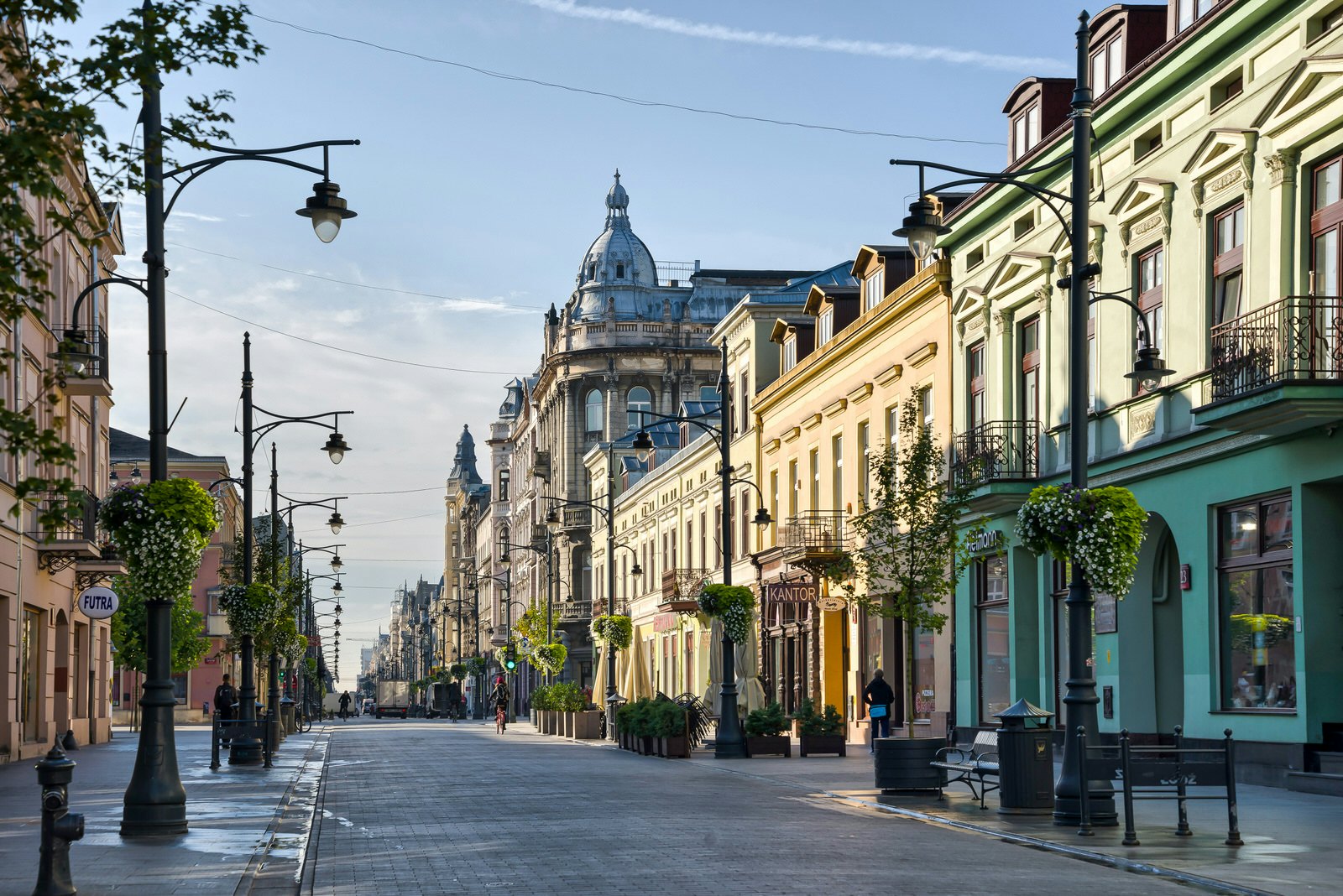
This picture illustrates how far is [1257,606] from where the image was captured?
75.2 feet

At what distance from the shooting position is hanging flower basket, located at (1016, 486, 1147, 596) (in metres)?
17.1

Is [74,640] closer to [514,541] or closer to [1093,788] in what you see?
[1093,788]

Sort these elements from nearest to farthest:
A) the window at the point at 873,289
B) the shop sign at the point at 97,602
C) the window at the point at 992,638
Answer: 1. the window at the point at 992,638
2. the shop sign at the point at 97,602
3. the window at the point at 873,289

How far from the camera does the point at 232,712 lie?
3862cm

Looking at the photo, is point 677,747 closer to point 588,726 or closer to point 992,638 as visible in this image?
point 992,638

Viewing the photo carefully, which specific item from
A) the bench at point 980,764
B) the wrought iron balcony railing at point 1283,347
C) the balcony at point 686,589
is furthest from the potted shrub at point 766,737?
the balcony at point 686,589

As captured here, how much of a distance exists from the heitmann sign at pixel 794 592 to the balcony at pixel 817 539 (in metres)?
1.50

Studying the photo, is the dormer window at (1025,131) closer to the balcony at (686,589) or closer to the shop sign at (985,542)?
the shop sign at (985,542)

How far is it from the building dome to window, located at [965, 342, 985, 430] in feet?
201

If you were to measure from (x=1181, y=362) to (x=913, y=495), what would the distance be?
4185 millimetres

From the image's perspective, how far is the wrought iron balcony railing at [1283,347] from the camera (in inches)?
783

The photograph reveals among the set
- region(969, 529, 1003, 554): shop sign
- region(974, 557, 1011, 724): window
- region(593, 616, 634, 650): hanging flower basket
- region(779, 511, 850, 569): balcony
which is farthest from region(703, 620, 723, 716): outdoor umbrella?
region(969, 529, 1003, 554): shop sign

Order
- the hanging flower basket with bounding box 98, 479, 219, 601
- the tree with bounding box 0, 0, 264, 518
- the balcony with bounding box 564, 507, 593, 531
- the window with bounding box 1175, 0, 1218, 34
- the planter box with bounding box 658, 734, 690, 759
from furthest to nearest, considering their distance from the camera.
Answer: the balcony with bounding box 564, 507, 593, 531 < the planter box with bounding box 658, 734, 690, 759 < the window with bounding box 1175, 0, 1218, 34 < the hanging flower basket with bounding box 98, 479, 219, 601 < the tree with bounding box 0, 0, 264, 518

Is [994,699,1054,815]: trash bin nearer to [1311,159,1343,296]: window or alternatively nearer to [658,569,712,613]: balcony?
[1311,159,1343,296]: window
